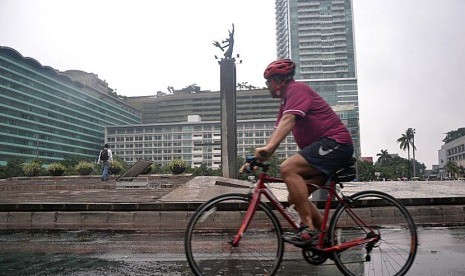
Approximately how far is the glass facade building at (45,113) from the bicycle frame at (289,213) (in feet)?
352

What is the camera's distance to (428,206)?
9.12 metres

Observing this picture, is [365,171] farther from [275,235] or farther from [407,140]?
[275,235]

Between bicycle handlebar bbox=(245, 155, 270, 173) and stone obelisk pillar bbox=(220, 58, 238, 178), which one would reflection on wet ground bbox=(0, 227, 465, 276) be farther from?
stone obelisk pillar bbox=(220, 58, 238, 178)

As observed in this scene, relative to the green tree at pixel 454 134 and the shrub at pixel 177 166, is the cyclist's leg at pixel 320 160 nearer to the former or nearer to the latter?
the shrub at pixel 177 166

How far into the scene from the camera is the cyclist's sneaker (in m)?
3.06

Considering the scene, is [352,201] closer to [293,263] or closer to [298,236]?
[298,236]

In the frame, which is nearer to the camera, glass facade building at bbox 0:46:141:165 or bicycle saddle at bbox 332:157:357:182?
bicycle saddle at bbox 332:157:357:182

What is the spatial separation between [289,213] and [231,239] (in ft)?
1.72

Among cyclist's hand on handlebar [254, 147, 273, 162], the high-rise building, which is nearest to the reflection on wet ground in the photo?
cyclist's hand on handlebar [254, 147, 273, 162]

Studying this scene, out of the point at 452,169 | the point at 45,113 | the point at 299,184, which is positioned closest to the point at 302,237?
the point at 299,184

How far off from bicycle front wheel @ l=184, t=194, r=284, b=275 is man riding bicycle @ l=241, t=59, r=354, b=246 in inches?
7.1

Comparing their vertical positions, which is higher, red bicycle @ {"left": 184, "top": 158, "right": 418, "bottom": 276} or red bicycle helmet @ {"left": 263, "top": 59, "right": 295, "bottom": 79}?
red bicycle helmet @ {"left": 263, "top": 59, "right": 295, "bottom": 79}

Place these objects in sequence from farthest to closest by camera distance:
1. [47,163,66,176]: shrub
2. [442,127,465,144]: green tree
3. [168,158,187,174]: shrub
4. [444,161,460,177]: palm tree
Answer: [442,127,465,144]: green tree
[444,161,460,177]: palm tree
[47,163,66,176]: shrub
[168,158,187,174]: shrub

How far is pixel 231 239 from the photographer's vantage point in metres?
3.12
